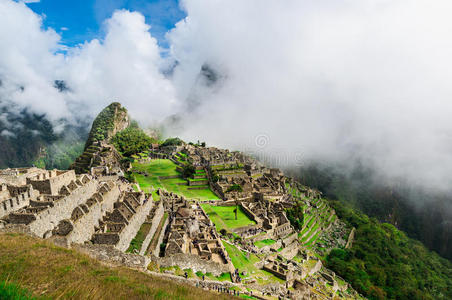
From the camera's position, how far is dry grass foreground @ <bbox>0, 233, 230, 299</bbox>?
6.13 meters

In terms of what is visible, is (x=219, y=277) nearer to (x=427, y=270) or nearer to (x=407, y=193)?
(x=427, y=270)

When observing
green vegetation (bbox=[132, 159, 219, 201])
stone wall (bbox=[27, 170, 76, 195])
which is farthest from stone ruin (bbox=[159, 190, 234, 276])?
green vegetation (bbox=[132, 159, 219, 201])

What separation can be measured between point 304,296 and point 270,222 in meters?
13.4

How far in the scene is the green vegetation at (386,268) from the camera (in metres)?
41.2

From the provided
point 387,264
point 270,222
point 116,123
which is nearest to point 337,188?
point 387,264

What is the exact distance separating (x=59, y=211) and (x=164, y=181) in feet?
106

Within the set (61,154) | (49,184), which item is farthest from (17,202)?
(61,154)

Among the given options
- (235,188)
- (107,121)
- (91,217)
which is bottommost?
(235,188)

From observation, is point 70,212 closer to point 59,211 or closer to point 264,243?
point 59,211

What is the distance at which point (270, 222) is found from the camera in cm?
3653

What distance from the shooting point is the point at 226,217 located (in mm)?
35062

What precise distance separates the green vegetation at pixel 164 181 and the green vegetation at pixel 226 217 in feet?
14.7

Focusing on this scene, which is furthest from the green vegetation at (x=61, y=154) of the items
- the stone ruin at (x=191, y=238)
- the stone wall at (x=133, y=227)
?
the stone wall at (x=133, y=227)

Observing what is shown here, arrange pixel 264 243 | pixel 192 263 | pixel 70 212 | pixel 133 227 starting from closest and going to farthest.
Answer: pixel 70 212 → pixel 192 263 → pixel 133 227 → pixel 264 243
